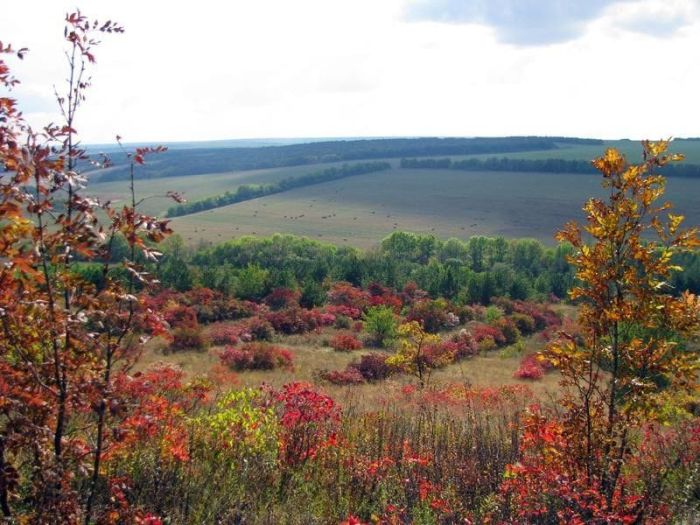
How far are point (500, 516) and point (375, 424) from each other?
2829mm

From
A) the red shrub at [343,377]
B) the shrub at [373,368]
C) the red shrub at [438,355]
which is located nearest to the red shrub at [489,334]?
the red shrub at [438,355]

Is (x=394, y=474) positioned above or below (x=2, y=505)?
below

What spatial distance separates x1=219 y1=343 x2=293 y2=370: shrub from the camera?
2652cm

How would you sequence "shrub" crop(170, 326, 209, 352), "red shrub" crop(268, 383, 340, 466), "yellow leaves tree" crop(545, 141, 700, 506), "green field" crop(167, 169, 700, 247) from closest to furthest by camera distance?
"yellow leaves tree" crop(545, 141, 700, 506) → "red shrub" crop(268, 383, 340, 466) → "shrub" crop(170, 326, 209, 352) → "green field" crop(167, 169, 700, 247)

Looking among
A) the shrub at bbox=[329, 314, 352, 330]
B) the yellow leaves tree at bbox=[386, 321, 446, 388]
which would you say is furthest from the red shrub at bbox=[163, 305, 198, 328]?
the yellow leaves tree at bbox=[386, 321, 446, 388]

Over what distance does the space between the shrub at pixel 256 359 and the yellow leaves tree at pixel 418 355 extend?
5.35 m

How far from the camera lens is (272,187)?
122812 mm

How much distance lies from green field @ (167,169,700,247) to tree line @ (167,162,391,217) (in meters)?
3.76

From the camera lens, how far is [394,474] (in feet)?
19.0

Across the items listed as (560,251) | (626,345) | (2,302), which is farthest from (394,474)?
(560,251)

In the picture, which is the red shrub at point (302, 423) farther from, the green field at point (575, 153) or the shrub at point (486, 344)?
the green field at point (575, 153)

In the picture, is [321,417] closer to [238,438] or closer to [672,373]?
[238,438]

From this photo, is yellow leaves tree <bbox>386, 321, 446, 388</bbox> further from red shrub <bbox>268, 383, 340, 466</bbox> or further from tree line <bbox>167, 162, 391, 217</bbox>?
tree line <bbox>167, 162, 391, 217</bbox>

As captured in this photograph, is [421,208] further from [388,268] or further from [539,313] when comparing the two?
[539,313]
